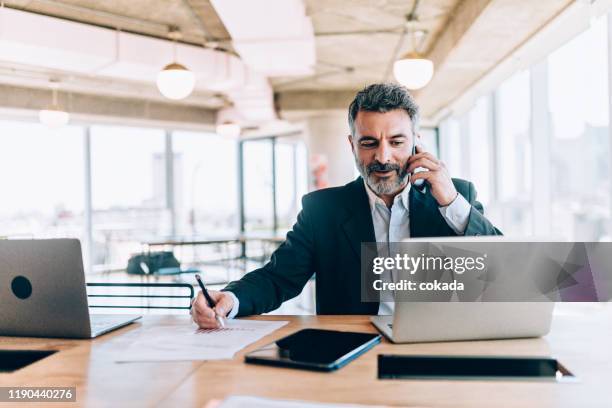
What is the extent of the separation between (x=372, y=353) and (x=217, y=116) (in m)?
11.5

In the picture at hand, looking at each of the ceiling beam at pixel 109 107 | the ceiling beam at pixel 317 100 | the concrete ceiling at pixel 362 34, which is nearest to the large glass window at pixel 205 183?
the ceiling beam at pixel 109 107

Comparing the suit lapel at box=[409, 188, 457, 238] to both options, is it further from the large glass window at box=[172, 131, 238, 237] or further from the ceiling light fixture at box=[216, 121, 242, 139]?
the large glass window at box=[172, 131, 238, 237]

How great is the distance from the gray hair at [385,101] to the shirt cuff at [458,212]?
35 centimetres

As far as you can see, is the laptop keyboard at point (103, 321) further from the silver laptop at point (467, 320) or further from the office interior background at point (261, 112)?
the office interior background at point (261, 112)

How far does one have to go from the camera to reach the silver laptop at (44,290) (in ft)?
5.03

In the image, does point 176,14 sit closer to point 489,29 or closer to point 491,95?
point 489,29

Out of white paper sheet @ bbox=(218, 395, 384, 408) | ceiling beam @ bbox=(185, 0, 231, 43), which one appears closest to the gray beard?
white paper sheet @ bbox=(218, 395, 384, 408)

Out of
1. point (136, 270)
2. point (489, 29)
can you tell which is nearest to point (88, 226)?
point (136, 270)

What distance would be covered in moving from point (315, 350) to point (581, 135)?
5.09 m

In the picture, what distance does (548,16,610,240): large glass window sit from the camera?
483cm

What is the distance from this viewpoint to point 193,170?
41.9 ft

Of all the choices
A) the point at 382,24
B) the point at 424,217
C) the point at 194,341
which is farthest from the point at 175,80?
the point at 194,341

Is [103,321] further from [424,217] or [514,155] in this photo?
[514,155]

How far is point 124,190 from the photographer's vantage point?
1166 centimetres
